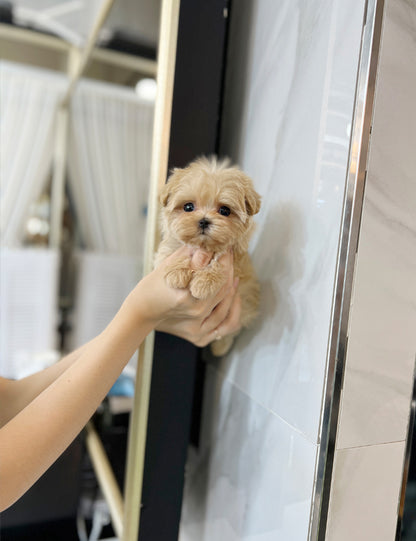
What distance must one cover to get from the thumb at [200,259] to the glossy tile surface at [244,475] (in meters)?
0.25

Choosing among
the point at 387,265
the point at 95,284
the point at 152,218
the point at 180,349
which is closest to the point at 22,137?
the point at 95,284

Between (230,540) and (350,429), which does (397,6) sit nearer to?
(350,429)

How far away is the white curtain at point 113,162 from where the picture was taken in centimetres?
171

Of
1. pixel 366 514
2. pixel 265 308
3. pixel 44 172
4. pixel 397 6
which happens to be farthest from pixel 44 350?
pixel 397 6

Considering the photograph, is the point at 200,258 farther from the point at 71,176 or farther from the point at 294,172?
the point at 71,176

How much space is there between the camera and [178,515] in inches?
26.0

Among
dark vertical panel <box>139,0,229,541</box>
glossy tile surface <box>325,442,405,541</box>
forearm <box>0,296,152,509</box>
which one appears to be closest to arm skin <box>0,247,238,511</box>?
forearm <box>0,296,152,509</box>

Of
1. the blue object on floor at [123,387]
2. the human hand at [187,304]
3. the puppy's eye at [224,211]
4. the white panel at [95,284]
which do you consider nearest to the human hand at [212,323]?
the human hand at [187,304]

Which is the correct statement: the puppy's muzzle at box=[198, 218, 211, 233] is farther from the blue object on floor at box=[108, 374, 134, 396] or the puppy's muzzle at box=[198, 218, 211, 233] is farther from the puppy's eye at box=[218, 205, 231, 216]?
the blue object on floor at box=[108, 374, 134, 396]

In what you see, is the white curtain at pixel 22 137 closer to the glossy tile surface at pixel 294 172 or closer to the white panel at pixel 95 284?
the white panel at pixel 95 284

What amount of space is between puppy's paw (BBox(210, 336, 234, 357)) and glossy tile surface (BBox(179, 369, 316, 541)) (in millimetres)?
59

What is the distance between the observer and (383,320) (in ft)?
1.58

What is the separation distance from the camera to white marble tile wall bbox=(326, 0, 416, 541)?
451 mm

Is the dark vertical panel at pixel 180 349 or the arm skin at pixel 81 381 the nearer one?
the arm skin at pixel 81 381
